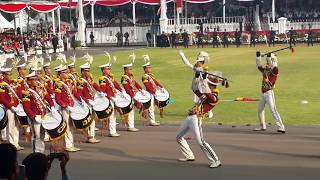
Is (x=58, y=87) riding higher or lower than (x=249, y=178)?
higher

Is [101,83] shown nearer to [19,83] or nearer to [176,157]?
[19,83]

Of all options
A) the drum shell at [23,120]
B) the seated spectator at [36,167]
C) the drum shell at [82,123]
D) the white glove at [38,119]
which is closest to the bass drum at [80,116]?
the drum shell at [82,123]

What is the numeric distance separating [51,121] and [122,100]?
3.05 meters

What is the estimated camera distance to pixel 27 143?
14562mm

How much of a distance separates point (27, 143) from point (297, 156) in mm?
6424

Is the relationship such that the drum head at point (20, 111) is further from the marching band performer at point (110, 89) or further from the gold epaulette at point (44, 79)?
the marching band performer at point (110, 89)

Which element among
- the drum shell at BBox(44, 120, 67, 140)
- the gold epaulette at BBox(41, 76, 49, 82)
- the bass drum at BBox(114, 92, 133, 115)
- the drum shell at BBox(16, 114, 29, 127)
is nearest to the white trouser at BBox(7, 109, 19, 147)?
the drum shell at BBox(16, 114, 29, 127)

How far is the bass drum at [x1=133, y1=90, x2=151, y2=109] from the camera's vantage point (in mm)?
15898

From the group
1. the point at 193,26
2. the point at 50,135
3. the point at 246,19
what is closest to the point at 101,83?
the point at 50,135

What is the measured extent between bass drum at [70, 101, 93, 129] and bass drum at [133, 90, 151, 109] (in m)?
2.53

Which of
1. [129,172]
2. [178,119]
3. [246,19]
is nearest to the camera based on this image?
[129,172]

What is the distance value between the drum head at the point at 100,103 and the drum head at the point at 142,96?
1.54 m

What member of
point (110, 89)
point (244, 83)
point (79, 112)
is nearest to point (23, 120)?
point (79, 112)

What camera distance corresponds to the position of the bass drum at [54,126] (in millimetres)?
12266
